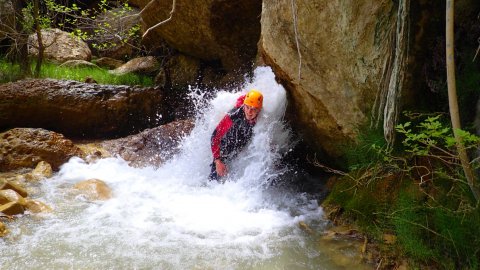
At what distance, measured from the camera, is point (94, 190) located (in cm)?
434

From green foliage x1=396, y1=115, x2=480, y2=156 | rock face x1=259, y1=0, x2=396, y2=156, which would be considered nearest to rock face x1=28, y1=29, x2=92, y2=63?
rock face x1=259, y1=0, x2=396, y2=156

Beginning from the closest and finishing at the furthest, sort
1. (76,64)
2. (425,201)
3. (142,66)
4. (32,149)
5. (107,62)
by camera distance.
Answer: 1. (425,201)
2. (32,149)
3. (76,64)
4. (142,66)
5. (107,62)

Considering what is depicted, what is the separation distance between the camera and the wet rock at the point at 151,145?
6008 mm

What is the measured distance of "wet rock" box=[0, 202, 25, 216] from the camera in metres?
3.50

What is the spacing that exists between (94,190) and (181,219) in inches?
47.4

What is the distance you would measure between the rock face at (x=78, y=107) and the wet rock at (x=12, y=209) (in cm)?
314

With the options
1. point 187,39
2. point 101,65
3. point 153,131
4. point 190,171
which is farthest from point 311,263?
point 101,65

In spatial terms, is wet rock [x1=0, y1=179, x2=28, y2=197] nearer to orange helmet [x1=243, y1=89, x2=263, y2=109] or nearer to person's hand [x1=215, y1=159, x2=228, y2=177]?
person's hand [x1=215, y1=159, x2=228, y2=177]

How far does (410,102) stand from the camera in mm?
3270

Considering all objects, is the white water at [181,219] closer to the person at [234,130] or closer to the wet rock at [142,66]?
the person at [234,130]

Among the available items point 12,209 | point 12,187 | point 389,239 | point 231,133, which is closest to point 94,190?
point 12,187

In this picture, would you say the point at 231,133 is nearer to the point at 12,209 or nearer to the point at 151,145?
the point at 151,145

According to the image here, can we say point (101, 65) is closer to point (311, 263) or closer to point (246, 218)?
point (246, 218)

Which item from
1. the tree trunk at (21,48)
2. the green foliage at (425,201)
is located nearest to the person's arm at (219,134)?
the green foliage at (425,201)
